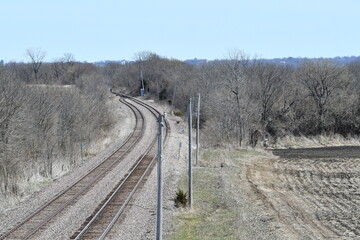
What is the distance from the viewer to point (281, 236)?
20.0 meters

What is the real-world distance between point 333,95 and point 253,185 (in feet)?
133

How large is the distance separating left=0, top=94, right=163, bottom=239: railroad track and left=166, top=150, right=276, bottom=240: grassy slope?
16.8 feet

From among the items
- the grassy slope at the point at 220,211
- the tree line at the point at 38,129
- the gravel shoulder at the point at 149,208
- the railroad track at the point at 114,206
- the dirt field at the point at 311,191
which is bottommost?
the dirt field at the point at 311,191

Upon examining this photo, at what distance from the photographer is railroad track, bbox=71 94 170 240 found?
18938mm

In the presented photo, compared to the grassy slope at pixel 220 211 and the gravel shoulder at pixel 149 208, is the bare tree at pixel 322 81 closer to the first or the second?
the grassy slope at pixel 220 211

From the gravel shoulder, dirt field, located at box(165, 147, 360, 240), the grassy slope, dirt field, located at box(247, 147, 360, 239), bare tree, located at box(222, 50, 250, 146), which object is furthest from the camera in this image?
bare tree, located at box(222, 50, 250, 146)

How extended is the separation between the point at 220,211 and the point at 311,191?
31.6ft

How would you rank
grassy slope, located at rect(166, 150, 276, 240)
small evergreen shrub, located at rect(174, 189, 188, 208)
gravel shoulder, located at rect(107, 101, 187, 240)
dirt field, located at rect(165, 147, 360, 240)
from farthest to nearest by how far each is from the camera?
small evergreen shrub, located at rect(174, 189, 188, 208) < dirt field, located at rect(165, 147, 360, 240) < grassy slope, located at rect(166, 150, 276, 240) < gravel shoulder, located at rect(107, 101, 187, 240)

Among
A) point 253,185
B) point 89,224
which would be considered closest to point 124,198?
point 89,224

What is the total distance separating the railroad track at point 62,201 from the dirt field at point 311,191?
31.4 ft

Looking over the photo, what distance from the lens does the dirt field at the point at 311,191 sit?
21.9m

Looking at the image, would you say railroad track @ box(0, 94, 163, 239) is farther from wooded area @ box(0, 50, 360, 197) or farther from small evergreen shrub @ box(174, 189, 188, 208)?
small evergreen shrub @ box(174, 189, 188, 208)

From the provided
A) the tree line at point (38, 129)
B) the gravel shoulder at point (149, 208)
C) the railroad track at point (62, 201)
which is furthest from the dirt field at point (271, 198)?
the tree line at point (38, 129)

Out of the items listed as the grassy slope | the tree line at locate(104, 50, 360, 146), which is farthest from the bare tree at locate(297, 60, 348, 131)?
the grassy slope
